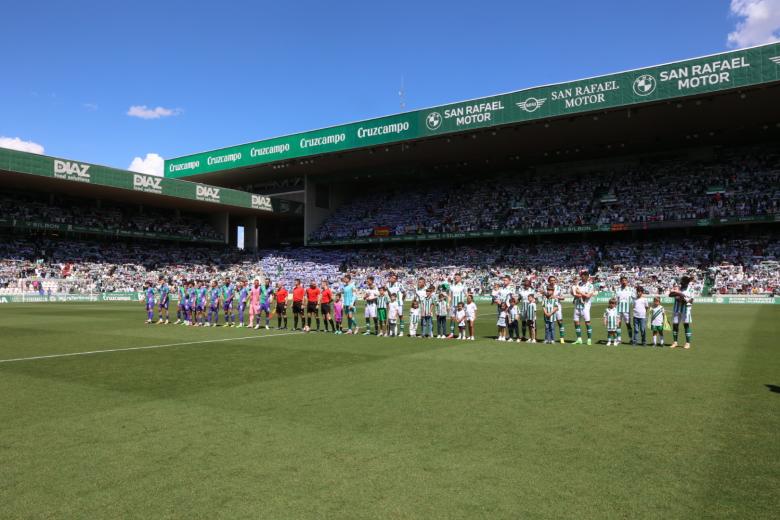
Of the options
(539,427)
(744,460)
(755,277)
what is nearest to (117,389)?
(539,427)

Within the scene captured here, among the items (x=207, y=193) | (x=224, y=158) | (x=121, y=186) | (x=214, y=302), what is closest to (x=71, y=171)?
(x=121, y=186)

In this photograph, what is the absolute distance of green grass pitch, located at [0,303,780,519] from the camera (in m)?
3.99

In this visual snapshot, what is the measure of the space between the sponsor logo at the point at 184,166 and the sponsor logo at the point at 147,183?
9327 mm

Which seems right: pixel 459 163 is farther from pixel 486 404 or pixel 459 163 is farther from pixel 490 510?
pixel 490 510

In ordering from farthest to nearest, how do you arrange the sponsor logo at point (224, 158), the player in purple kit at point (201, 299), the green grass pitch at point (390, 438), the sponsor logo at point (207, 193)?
the sponsor logo at point (224, 158), the sponsor logo at point (207, 193), the player in purple kit at point (201, 299), the green grass pitch at point (390, 438)

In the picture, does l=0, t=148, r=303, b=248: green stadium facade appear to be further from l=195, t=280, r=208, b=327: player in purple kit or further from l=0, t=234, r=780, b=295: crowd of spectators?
l=195, t=280, r=208, b=327: player in purple kit

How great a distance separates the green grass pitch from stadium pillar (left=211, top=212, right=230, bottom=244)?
1910 inches

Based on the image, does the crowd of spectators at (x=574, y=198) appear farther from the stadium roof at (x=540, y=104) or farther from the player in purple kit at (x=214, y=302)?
the player in purple kit at (x=214, y=302)

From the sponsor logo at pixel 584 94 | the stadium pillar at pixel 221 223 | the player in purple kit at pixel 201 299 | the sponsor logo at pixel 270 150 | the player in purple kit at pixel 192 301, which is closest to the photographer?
the player in purple kit at pixel 201 299

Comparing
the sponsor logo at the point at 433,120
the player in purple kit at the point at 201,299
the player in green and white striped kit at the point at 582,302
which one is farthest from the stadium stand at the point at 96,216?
the player in green and white striped kit at the point at 582,302

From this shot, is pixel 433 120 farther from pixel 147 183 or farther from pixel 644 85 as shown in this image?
pixel 147 183

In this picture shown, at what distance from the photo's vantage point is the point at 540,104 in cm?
3694

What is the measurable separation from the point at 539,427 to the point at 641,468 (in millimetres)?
1383

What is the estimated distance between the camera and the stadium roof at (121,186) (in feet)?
129
